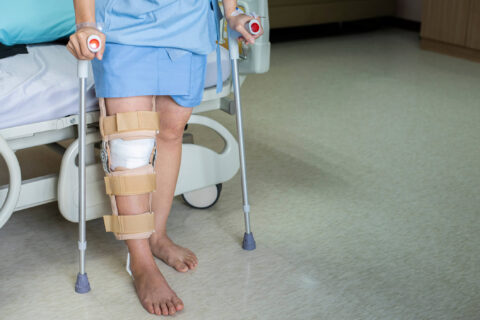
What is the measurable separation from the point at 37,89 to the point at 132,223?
435 mm

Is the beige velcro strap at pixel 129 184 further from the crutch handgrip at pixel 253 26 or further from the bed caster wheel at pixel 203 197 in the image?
the bed caster wheel at pixel 203 197

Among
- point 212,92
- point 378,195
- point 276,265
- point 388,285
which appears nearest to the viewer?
point 388,285

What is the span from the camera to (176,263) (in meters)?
1.77

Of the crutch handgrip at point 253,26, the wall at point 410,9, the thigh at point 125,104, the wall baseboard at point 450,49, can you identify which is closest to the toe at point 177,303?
the thigh at point 125,104

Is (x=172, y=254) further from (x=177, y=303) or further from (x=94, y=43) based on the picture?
(x=94, y=43)

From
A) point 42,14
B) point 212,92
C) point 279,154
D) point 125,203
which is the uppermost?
point 42,14

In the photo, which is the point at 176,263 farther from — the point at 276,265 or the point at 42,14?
the point at 42,14

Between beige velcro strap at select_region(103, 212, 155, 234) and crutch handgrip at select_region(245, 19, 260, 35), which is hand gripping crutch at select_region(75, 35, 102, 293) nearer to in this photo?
beige velcro strap at select_region(103, 212, 155, 234)

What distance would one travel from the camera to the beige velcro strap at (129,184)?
156cm

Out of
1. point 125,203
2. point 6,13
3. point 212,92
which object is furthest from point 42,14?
point 125,203

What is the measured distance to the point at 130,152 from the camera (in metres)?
1.55

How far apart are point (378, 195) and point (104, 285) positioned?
3.44 ft

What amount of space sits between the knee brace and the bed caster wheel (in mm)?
529

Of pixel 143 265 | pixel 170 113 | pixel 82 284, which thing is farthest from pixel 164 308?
pixel 170 113
